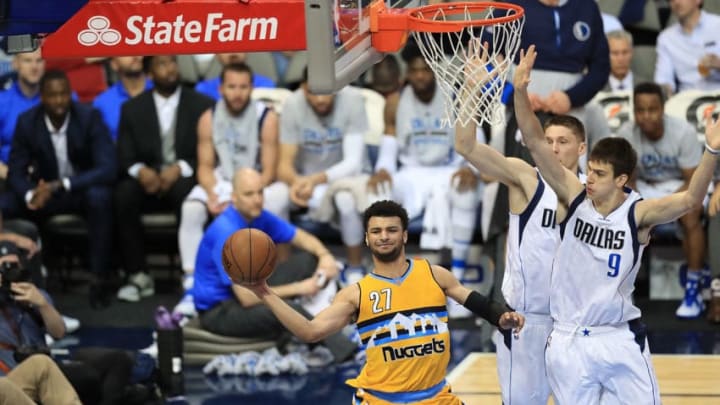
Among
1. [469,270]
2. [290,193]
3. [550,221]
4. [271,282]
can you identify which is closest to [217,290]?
[271,282]

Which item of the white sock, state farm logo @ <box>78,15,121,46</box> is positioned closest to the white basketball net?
state farm logo @ <box>78,15,121,46</box>

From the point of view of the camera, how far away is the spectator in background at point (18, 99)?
38.5 feet

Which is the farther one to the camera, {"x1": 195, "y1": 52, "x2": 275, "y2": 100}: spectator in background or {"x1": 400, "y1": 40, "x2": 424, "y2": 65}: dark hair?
{"x1": 195, "y1": 52, "x2": 275, "y2": 100}: spectator in background

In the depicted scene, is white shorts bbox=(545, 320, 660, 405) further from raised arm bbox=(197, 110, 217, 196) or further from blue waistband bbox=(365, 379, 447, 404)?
raised arm bbox=(197, 110, 217, 196)

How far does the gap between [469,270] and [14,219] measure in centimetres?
365

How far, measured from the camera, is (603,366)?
6.51 m

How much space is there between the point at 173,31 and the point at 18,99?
5.66 m

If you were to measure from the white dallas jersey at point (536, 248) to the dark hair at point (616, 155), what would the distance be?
2.31 ft

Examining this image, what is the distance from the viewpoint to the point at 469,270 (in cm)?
1091

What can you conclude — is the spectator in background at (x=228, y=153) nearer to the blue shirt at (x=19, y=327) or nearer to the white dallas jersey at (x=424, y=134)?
the white dallas jersey at (x=424, y=134)

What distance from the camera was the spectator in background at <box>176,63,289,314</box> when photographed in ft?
35.9

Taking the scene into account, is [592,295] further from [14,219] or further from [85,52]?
[14,219]

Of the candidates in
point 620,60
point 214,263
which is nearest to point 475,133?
point 214,263

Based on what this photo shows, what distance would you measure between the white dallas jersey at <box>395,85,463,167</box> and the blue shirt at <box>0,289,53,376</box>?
3.48 m
